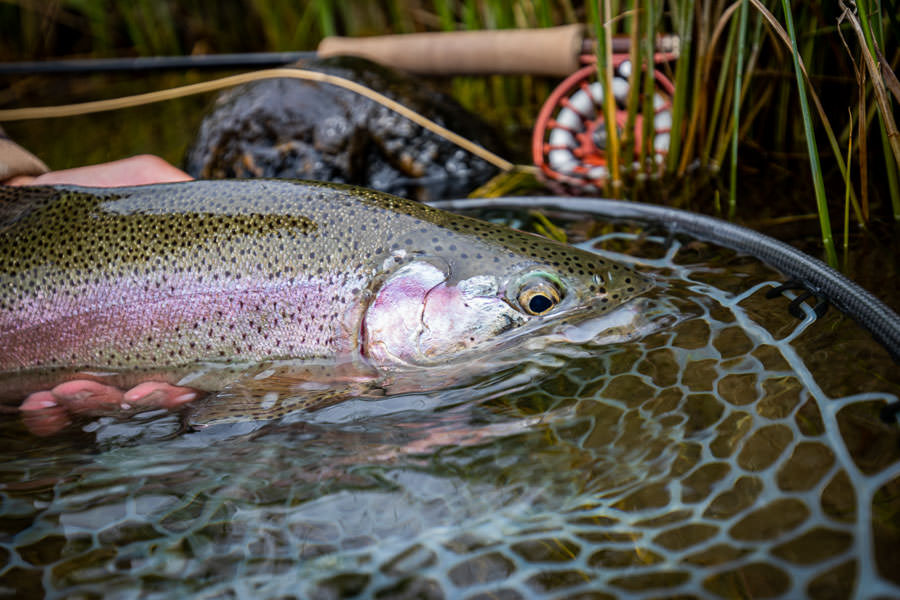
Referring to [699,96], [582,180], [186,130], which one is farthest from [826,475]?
[186,130]

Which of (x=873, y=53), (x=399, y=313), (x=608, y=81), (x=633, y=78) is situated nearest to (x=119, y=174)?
(x=399, y=313)

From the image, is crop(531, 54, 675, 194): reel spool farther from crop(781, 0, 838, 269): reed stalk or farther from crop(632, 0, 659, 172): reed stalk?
crop(781, 0, 838, 269): reed stalk

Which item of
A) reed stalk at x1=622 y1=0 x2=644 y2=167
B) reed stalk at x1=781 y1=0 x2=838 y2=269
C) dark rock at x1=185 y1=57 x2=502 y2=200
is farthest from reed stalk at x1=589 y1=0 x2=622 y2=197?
dark rock at x1=185 y1=57 x2=502 y2=200

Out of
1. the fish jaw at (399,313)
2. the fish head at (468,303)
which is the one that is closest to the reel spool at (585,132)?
the fish head at (468,303)

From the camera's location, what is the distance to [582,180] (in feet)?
12.3

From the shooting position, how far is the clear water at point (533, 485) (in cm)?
134

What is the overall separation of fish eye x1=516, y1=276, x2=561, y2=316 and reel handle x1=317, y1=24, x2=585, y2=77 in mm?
2357

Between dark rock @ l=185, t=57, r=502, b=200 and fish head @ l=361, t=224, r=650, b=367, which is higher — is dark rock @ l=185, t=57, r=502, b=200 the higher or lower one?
the higher one

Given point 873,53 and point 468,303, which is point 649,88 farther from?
point 468,303

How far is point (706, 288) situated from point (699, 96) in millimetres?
1359

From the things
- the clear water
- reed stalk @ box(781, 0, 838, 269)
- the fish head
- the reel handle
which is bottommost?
the clear water

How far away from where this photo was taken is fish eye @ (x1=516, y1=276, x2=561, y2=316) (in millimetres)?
2062

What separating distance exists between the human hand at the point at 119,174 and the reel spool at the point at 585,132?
1883mm

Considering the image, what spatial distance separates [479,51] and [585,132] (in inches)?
40.4
